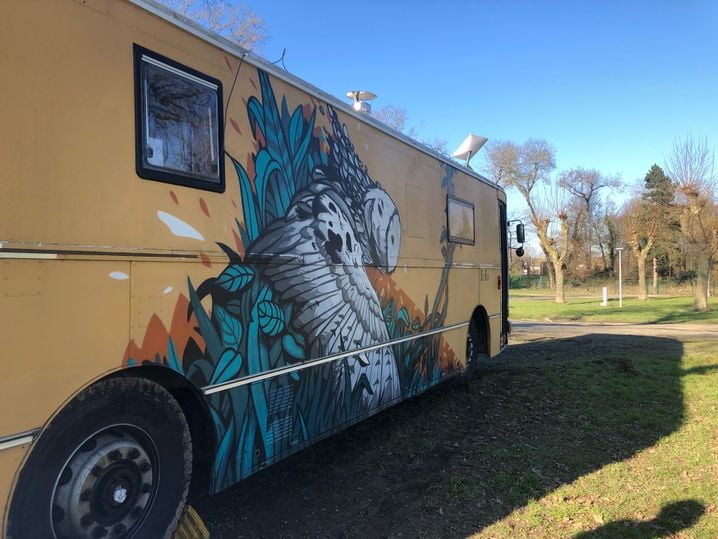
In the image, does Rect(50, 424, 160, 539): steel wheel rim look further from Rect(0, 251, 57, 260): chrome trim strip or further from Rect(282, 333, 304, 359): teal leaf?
Rect(282, 333, 304, 359): teal leaf

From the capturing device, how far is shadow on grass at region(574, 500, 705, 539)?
377cm

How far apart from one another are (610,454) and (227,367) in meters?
4.07

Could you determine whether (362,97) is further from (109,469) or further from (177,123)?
(109,469)

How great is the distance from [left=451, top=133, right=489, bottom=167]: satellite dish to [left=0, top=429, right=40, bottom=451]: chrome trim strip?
26.1ft

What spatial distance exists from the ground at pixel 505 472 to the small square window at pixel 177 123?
8.00 ft

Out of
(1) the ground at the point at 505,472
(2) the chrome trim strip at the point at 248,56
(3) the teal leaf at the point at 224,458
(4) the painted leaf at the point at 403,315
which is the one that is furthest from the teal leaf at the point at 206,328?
(4) the painted leaf at the point at 403,315

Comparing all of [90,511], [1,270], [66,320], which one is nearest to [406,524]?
[90,511]

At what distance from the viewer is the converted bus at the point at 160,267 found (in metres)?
2.37

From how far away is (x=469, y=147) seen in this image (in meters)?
9.17

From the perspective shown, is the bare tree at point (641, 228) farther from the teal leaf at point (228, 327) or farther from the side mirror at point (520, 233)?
the teal leaf at point (228, 327)

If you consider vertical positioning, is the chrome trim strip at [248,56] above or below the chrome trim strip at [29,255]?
above

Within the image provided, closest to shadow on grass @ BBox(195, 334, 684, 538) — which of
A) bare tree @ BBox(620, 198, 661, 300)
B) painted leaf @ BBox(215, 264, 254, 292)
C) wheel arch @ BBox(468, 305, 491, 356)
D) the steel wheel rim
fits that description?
wheel arch @ BBox(468, 305, 491, 356)

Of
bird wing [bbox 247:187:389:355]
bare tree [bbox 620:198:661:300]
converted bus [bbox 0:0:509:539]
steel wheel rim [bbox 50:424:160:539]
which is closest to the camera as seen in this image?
converted bus [bbox 0:0:509:539]

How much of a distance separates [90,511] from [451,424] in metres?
4.41
